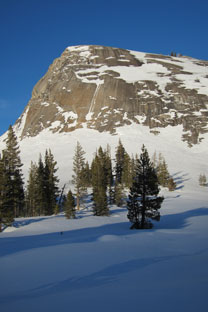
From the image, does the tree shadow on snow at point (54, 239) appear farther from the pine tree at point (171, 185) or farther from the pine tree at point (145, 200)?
the pine tree at point (171, 185)

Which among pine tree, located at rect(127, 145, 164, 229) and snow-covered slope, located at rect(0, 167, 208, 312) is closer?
snow-covered slope, located at rect(0, 167, 208, 312)

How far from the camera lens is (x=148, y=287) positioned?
477 centimetres

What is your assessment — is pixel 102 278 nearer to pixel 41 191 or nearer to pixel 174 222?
pixel 174 222

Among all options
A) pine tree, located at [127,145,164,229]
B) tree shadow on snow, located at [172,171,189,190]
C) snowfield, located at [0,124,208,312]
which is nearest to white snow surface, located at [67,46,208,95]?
tree shadow on snow, located at [172,171,189,190]

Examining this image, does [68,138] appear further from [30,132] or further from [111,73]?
[111,73]

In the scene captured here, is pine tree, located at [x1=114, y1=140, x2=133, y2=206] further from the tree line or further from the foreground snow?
the foreground snow

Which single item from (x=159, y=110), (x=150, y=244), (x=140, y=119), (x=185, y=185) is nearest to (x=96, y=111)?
(x=140, y=119)

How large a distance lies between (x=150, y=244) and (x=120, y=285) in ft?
17.3

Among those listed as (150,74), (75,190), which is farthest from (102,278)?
(150,74)

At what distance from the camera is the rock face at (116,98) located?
367 ft

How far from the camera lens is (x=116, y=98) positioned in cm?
12175

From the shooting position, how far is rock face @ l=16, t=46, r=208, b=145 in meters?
112

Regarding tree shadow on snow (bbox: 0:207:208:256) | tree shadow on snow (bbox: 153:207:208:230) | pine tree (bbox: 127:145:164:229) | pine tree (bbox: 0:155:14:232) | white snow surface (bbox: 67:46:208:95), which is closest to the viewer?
tree shadow on snow (bbox: 0:207:208:256)

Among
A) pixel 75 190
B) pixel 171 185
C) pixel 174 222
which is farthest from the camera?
pixel 171 185
